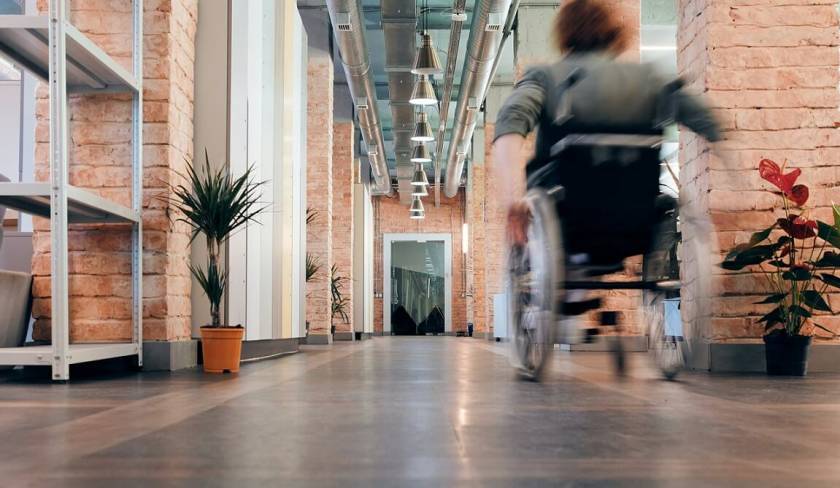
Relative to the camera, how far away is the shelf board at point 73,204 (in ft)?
11.6

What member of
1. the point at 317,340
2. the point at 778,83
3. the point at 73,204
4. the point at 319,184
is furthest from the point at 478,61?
the point at 73,204

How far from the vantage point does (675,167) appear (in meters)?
17.5

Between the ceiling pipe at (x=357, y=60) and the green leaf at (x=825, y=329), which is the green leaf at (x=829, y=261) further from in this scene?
the ceiling pipe at (x=357, y=60)

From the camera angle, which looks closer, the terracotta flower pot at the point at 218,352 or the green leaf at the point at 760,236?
the green leaf at the point at 760,236

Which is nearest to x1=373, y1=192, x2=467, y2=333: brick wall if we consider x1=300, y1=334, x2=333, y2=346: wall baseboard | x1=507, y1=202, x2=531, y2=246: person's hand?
x1=300, y1=334, x2=333, y2=346: wall baseboard


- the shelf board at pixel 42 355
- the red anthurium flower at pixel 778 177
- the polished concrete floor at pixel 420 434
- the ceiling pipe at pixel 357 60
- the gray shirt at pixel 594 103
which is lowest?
the polished concrete floor at pixel 420 434

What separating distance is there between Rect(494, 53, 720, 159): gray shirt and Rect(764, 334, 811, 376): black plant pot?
1.70 m

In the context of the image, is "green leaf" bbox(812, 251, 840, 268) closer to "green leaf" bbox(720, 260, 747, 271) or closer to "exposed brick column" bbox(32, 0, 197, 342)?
"green leaf" bbox(720, 260, 747, 271)

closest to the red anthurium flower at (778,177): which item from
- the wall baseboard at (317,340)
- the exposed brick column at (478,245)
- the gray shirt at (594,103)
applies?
the gray shirt at (594,103)

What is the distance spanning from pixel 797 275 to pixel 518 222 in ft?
6.43

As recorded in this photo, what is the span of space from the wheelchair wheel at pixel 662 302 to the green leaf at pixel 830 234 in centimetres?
111

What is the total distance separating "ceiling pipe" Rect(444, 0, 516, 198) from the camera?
750 cm

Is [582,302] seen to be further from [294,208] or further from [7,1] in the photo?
[7,1]

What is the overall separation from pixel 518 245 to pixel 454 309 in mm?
19407
